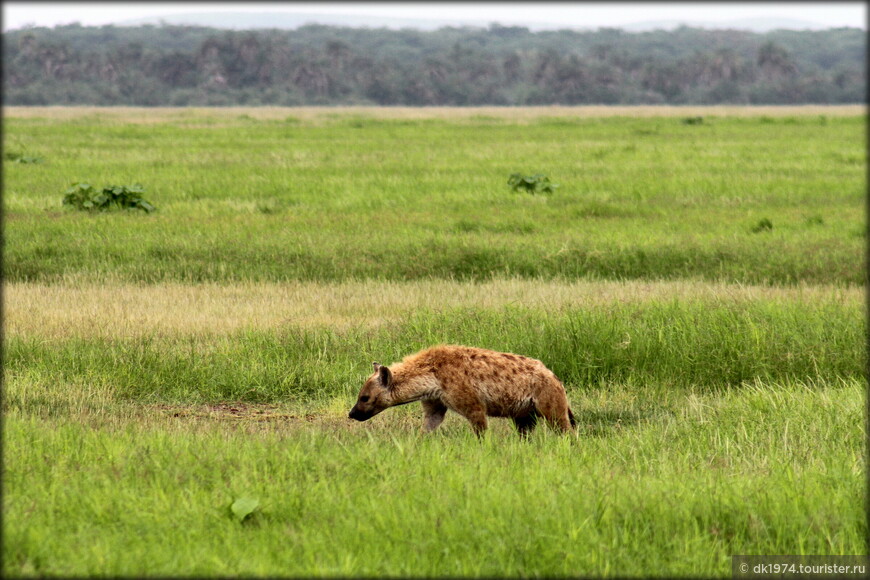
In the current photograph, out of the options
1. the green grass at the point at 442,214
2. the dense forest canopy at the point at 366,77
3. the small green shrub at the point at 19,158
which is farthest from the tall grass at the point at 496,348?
the dense forest canopy at the point at 366,77

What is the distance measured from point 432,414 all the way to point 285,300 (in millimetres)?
5488

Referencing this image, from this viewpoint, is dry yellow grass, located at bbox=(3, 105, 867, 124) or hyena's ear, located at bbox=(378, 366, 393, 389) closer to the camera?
hyena's ear, located at bbox=(378, 366, 393, 389)

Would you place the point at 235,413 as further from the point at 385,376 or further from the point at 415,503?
the point at 415,503

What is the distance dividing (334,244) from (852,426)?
9813mm

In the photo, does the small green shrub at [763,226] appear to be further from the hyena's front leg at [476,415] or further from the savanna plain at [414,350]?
the hyena's front leg at [476,415]

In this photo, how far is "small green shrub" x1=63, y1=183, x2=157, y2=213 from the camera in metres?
18.7

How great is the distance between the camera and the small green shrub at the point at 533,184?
21266 millimetres

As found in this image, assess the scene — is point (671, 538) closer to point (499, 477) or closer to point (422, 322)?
point (499, 477)

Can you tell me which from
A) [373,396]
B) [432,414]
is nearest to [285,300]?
[432,414]

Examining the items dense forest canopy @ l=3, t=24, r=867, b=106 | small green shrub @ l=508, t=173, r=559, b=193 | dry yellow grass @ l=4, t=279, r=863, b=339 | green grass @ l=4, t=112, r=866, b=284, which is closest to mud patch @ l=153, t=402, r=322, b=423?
dry yellow grass @ l=4, t=279, r=863, b=339

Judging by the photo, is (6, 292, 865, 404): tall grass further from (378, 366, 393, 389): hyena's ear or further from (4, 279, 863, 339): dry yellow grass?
(378, 366, 393, 389): hyena's ear

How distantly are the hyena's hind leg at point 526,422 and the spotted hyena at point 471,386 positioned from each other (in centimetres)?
23

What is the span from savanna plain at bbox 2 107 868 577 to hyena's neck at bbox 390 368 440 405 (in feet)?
1.06

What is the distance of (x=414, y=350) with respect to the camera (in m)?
10.3
